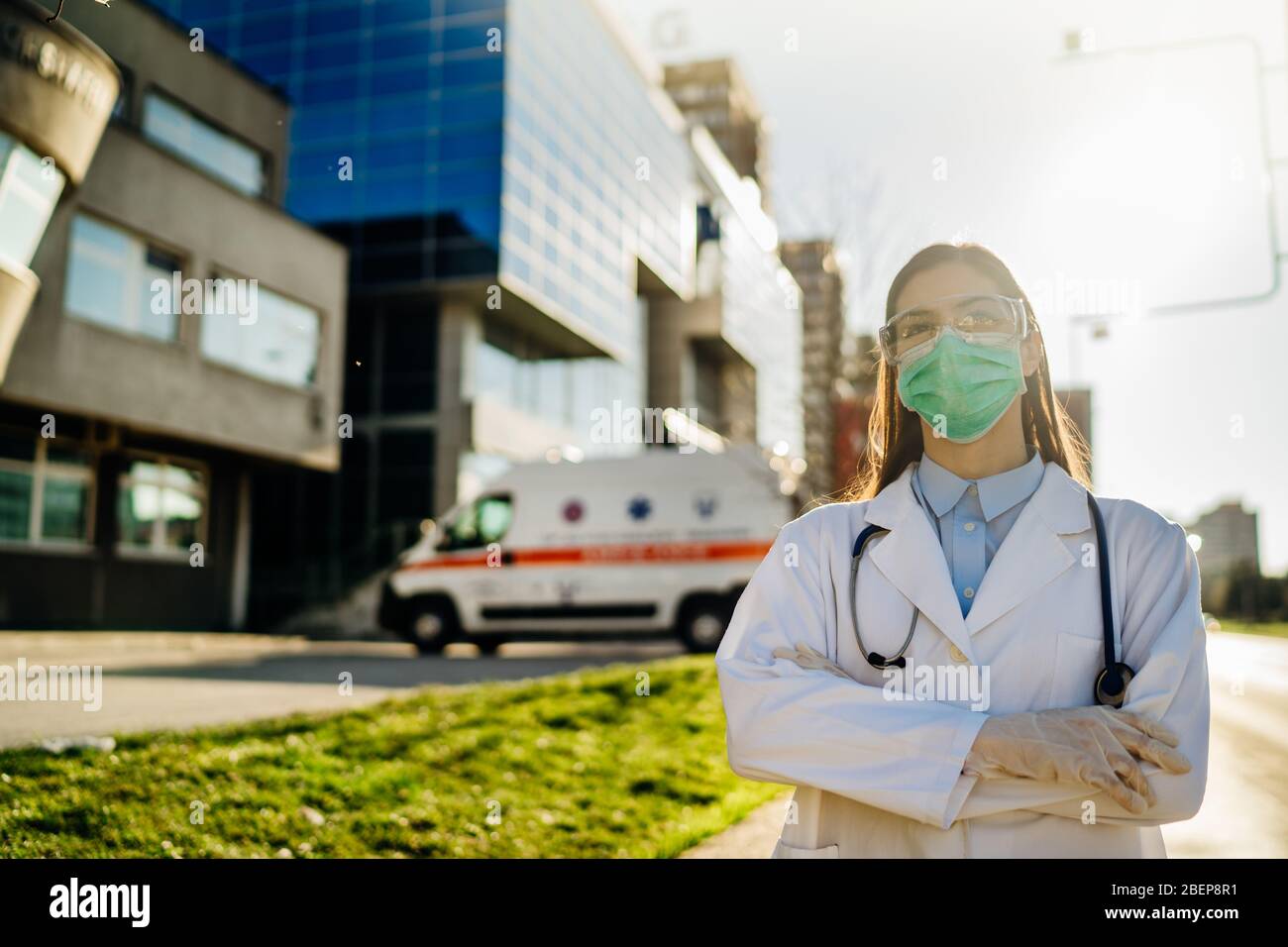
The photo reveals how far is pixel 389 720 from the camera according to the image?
6.70 meters

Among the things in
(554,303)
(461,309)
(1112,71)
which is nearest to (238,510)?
(461,309)

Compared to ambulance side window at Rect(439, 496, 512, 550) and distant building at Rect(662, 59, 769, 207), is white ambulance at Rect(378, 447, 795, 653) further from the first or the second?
distant building at Rect(662, 59, 769, 207)

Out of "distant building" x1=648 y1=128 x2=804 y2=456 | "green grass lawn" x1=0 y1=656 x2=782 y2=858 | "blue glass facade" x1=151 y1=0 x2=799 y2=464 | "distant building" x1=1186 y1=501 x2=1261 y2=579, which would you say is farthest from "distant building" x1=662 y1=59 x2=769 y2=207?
"green grass lawn" x1=0 y1=656 x2=782 y2=858

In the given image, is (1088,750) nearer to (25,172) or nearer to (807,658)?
(807,658)

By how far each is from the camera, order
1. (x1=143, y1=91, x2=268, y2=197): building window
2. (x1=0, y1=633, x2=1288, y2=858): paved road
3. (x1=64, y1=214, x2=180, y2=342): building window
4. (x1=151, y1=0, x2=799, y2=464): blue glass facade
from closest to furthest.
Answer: (x1=0, y1=633, x2=1288, y2=858): paved road < (x1=64, y1=214, x2=180, y2=342): building window < (x1=143, y1=91, x2=268, y2=197): building window < (x1=151, y1=0, x2=799, y2=464): blue glass facade

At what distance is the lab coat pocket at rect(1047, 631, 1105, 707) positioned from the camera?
5.87ft

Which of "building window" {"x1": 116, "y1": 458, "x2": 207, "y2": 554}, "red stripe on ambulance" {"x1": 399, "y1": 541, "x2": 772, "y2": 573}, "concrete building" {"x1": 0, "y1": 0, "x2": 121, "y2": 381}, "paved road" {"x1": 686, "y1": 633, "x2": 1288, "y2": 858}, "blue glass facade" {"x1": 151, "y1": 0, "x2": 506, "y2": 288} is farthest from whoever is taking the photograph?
"blue glass facade" {"x1": 151, "y1": 0, "x2": 506, "y2": 288}

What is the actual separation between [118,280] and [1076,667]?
19070mm

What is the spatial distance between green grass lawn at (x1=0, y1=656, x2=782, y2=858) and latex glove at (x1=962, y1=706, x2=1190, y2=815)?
2950 millimetres

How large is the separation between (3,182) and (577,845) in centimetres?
1223

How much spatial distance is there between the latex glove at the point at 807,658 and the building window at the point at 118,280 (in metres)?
17.9

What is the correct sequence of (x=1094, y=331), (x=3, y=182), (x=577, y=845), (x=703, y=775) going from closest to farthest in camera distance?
(x=577, y=845) < (x=1094, y=331) < (x=703, y=775) < (x=3, y=182)

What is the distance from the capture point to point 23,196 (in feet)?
45.7

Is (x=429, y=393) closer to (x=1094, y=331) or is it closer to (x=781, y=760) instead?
(x=1094, y=331)
